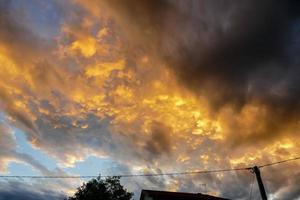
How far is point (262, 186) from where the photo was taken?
838 inches

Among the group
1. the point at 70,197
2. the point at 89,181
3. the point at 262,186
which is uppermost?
the point at 89,181

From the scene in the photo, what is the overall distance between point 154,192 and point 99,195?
30996 millimetres

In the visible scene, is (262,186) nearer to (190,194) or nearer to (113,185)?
(190,194)

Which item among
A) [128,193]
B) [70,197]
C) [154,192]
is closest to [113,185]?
[128,193]

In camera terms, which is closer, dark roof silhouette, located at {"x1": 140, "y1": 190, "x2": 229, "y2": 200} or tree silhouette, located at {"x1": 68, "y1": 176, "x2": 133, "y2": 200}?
dark roof silhouette, located at {"x1": 140, "y1": 190, "x2": 229, "y2": 200}

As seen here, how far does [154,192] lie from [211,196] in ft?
22.9

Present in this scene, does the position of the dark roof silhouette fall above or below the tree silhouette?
below

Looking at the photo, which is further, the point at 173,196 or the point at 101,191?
the point at 101,191

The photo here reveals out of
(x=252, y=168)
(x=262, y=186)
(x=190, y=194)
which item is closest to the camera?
(x=262, y=186)

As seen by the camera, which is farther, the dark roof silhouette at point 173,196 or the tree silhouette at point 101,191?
the tree silhouette at point 101,191

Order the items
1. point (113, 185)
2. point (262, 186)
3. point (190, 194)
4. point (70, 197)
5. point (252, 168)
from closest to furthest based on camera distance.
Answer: point (262, 186) < point (252, 168) < point (190, 194) < point (70, 197) < point (113, 185)

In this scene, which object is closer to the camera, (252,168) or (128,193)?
(252,168)

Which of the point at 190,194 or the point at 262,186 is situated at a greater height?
the point at 190,194

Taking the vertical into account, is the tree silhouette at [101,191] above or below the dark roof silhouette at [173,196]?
above
